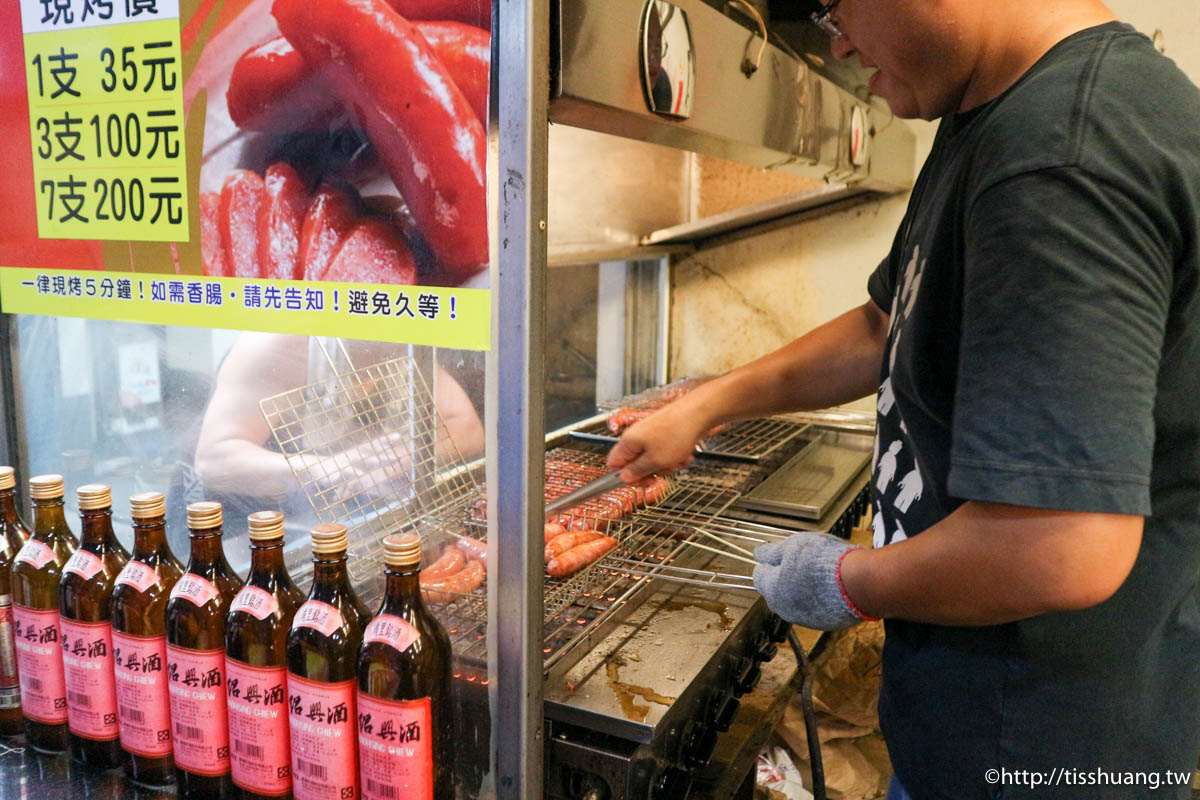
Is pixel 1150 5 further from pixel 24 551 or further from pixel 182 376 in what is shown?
pixel 24 551

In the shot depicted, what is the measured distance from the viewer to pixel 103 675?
1.37 m

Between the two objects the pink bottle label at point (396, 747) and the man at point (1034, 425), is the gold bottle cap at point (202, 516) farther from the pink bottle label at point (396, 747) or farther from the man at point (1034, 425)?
the man at point (1034, 425)

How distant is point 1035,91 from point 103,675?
60.2 inches

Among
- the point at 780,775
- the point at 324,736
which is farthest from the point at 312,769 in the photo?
the point at 780,775

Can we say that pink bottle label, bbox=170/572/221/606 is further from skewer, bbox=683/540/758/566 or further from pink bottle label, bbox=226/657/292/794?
skewer, bbox=683/540/758/566

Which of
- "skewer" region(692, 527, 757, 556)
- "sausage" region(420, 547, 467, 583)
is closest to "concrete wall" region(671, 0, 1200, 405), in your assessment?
"skewer" region(692, 527, 757, 556)

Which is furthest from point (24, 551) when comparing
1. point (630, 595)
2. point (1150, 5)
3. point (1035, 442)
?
point (1150, 5)

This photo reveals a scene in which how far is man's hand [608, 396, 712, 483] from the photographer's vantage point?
1669mm

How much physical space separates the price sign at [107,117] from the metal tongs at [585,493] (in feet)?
3.81

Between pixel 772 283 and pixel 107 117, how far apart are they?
9.88ft

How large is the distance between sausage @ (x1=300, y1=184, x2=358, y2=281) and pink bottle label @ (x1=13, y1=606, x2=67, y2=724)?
734 millimetres

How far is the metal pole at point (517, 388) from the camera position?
107cm

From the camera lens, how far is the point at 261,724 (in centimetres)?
122

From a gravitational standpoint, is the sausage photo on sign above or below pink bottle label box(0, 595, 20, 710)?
above
